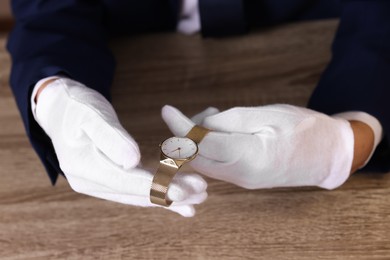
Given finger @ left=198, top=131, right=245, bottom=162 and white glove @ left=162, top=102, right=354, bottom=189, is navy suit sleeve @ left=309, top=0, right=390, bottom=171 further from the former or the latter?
finger @ left=198, top=131, right=245, bottom=162

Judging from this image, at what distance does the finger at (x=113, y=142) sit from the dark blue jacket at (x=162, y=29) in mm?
138

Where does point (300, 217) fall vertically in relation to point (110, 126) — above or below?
below

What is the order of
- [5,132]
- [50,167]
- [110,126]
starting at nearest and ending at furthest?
[110,126] → [50,167] → [5,132]

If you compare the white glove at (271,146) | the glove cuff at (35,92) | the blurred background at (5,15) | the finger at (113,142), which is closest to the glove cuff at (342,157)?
the white glove at (271,146)

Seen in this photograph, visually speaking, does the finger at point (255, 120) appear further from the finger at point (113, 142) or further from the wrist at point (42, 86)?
the wrist at point (42, 86)

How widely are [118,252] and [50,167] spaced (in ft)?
0.49

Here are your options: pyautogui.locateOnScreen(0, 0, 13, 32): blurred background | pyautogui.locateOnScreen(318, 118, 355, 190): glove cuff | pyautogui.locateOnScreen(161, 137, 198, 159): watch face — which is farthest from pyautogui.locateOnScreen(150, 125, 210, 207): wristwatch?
pyautogui.locateOnScreen(0, 0, 13, 32): blurred background

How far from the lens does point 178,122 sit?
1.85 ft

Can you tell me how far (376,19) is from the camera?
745mm

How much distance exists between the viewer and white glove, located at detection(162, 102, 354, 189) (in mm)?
542

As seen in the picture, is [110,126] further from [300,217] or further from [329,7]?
[329,7]

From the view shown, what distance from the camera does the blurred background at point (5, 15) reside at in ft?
3.72

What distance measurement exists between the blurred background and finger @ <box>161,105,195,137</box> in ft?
2.31

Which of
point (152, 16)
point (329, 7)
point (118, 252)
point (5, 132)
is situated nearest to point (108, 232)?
point (118, 252)
